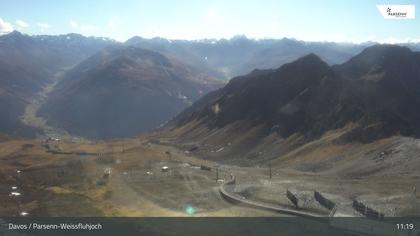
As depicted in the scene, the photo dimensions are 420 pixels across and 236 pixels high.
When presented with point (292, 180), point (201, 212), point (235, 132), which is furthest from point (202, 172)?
point (235, 132)

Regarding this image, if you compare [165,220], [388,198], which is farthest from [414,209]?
[165,220]

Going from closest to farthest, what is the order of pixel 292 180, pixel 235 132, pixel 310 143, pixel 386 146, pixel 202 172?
pixel 292 180 < pixel 202 172 < pixel 386 146 < pixel 310 143 < pixel 235 132

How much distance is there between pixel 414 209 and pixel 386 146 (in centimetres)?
6119

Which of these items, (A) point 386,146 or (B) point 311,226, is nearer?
(B) point 311,226

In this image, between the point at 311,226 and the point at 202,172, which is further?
the point at 202,172

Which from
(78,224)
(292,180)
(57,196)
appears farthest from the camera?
(292,180)

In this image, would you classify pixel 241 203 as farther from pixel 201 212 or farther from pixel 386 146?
pixel 386 146

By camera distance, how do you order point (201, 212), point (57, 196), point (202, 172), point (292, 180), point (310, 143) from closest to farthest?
point (201, 212) → point (57, 196) → point (292, 180) → point (202, 172) → point (310, 143)

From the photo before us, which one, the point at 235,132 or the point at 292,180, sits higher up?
the point at 235,132

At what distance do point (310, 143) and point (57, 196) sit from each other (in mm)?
→ 87639

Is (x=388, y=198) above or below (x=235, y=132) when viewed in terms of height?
below

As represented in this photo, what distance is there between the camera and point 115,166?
123m

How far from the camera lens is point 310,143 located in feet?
504

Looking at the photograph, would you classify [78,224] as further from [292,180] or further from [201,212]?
[292,180]
